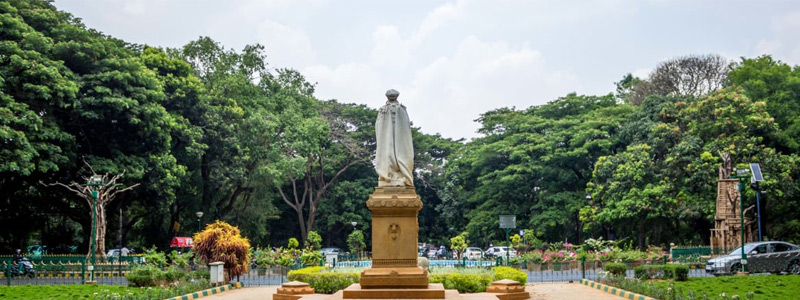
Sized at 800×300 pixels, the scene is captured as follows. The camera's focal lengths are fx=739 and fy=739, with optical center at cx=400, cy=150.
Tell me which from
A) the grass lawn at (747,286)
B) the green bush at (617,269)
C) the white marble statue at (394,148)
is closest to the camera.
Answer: the white marble statue at (394,148)

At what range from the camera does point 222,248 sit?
23125mm

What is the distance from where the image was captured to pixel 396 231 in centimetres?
1264

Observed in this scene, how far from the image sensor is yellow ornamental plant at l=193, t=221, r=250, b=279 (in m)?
23.2

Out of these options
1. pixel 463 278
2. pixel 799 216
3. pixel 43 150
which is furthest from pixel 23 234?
pixel 799 216

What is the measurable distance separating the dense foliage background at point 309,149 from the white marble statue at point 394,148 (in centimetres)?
1525

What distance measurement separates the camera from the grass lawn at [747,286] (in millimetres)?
15667

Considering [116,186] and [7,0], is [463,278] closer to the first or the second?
[116,186]

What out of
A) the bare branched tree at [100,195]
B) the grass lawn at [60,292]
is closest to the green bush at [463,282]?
the grass lawn at [60,292]

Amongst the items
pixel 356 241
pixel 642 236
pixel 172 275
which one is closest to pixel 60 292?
pixel 172 275

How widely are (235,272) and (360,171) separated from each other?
27.2 metres

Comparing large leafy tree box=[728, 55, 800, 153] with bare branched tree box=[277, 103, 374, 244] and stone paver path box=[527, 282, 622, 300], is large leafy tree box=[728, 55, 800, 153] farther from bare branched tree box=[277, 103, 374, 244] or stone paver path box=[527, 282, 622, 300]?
bare branched tree box=[277, 103, 374, 244]

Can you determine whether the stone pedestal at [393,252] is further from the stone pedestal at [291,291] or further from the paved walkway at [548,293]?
the paved walkway at [548,293]

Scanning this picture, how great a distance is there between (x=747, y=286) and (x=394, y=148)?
10089mm

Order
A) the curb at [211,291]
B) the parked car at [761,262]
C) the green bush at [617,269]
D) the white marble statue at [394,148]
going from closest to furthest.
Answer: the white marble statue at [394,148], the curb at [211,291], the green bush at [617,269], the parked car at [761,262]
